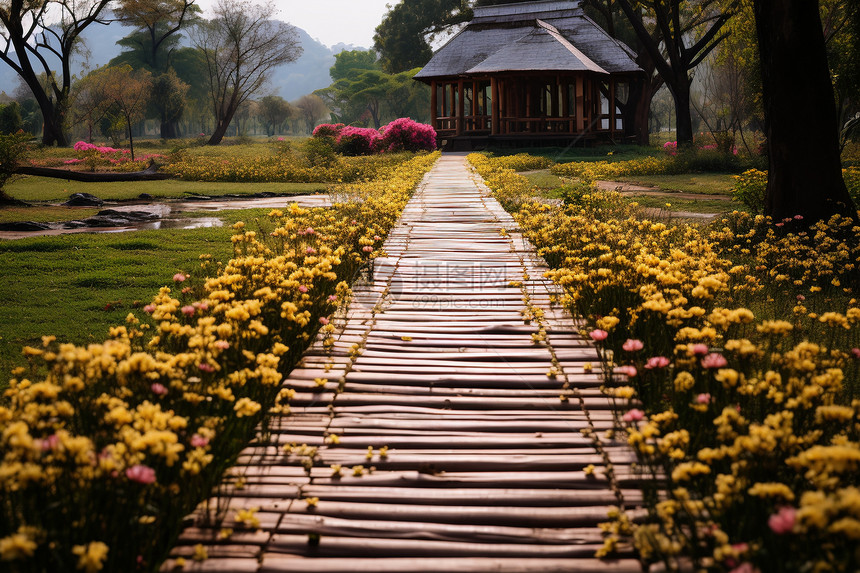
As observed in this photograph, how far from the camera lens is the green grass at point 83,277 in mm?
4965

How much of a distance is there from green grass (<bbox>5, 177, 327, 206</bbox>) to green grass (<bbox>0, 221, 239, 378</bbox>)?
20.4 feet

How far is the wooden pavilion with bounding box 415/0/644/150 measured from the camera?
2652 cm

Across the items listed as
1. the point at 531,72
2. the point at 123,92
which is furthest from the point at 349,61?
the point at 531,72

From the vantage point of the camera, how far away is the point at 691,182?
1594cm

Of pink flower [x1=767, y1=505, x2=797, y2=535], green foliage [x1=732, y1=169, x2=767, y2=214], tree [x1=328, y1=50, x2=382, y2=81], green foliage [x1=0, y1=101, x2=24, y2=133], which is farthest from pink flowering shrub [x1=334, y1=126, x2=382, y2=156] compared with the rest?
tree [x1=328, y1=50, x2=382, y2=81]

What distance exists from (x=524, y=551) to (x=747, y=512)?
71cm

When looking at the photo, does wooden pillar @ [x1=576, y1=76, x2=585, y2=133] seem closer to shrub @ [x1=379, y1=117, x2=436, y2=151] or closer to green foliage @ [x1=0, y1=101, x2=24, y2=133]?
shrub @ [x1=379, y1=117, x2=436, y2=151]

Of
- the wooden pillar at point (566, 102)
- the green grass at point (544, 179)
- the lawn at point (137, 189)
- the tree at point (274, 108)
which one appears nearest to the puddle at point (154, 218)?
the lawn at point (137, 189)

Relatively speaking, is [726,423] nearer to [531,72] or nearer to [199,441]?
[199,441]

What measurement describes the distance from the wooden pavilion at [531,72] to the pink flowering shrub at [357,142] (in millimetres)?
3860

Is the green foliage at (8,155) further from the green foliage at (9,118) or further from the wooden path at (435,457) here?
the green foliage at (9,118)

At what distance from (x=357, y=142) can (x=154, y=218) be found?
16.2 meters

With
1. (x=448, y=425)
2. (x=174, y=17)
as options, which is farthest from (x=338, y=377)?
(x=174, y=17)

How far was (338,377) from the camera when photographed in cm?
370
